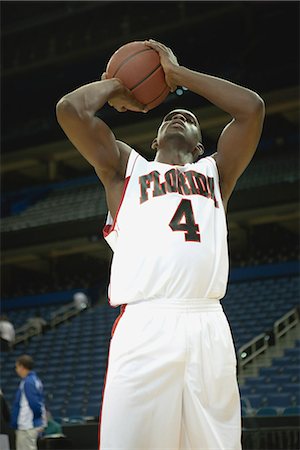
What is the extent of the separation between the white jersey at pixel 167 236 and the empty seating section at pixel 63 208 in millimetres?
14119

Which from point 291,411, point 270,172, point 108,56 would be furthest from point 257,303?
point 108,56

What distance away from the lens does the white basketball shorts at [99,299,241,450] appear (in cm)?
236

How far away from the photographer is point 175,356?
2.38m

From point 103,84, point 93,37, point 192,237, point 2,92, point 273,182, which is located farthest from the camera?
point 2,92

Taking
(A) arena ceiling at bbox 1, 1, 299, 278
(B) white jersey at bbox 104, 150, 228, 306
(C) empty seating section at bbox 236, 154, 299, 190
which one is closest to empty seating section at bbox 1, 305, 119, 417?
(A) arena ceiling at bbox 1, 1, 299, 278

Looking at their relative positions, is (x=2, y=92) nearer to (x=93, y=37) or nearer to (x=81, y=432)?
(x=93, y=37)

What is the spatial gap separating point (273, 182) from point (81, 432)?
8.51 m

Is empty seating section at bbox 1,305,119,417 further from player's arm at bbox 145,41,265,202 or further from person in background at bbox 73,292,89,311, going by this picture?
player's arm at bbox 145,41,265,202

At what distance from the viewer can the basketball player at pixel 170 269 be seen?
2375mm

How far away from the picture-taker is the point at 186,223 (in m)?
2.59

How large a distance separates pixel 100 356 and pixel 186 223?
10495 mm

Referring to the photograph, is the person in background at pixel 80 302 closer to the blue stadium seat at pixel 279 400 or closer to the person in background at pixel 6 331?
the person in background at pixel 6 331

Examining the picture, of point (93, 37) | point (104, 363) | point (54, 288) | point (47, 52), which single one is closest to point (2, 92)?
point (47, 52)

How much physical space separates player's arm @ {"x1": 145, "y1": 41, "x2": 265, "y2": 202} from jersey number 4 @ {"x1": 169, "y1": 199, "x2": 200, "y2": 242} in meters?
0.30
